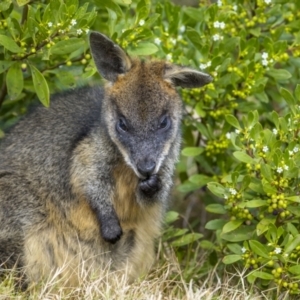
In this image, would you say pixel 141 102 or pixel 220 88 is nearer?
pixel 141 102

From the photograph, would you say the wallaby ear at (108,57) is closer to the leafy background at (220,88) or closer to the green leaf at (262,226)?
the leafy background at (220,88)

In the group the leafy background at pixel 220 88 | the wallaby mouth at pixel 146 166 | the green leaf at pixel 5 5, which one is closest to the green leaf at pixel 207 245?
the leafy background at pixel 220 88

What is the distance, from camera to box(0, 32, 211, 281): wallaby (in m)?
6.13

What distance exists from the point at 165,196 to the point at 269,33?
1631 millimetres

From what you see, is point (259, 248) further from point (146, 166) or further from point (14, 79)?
point (14, 79)

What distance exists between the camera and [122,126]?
607 cm

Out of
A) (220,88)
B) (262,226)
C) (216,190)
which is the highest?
(220,88)

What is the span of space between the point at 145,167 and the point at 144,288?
2.60 ft

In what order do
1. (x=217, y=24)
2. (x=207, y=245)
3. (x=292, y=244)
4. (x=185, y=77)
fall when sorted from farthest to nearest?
(x=207, y=245), (x=217, y=24), (x=185, y=77), (x=292, y=244)

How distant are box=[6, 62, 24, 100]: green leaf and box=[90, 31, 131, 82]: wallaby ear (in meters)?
0.57

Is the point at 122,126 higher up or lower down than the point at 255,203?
higher up

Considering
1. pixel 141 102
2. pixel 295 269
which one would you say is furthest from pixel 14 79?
pixel 295 269

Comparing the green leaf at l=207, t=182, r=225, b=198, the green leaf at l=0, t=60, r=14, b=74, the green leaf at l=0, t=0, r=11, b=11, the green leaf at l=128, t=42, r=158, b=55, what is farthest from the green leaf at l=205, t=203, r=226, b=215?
the green leaf at l=0, t=0, r=11, b=11

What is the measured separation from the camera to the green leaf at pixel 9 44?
6008mm
